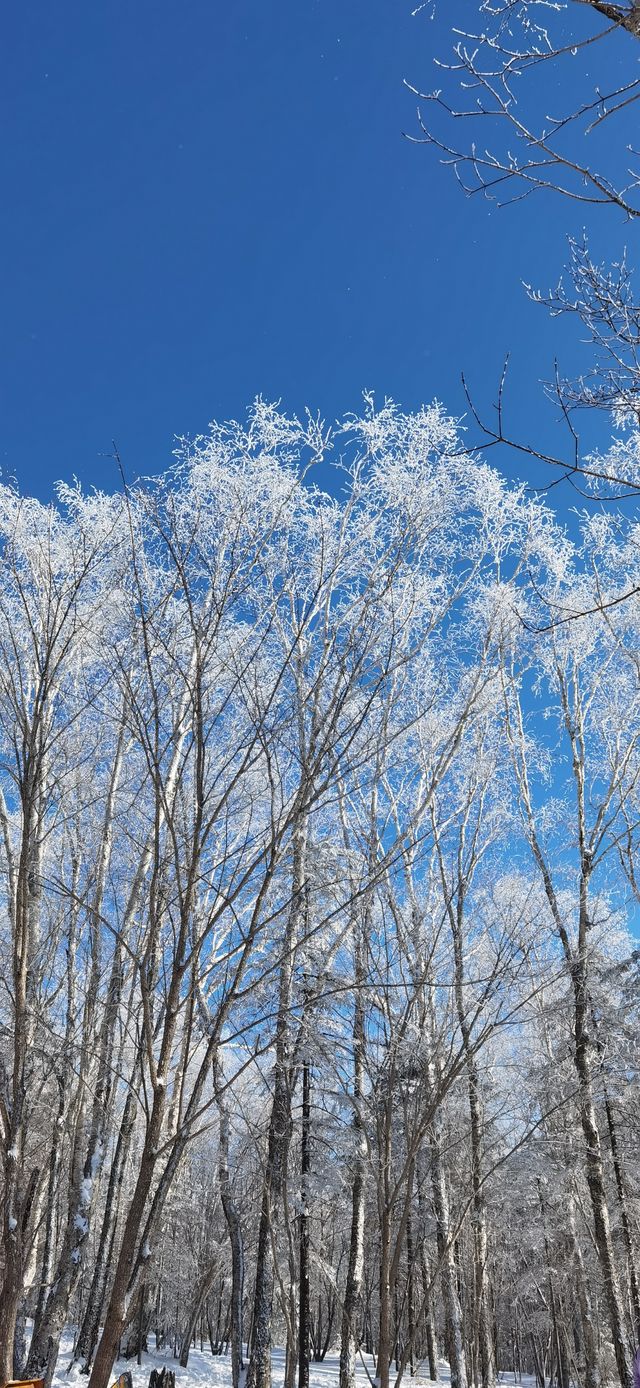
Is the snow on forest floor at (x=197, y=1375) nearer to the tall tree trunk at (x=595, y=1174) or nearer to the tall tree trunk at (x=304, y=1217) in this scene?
the tall tree trunk at (x=304, y=1217)

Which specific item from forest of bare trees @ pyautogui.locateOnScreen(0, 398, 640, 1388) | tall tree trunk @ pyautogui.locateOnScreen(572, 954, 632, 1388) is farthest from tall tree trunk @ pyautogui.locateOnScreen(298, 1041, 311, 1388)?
tall tree trunk @ pyautogui.locateOnScreen(572, 954, 632, 1388)

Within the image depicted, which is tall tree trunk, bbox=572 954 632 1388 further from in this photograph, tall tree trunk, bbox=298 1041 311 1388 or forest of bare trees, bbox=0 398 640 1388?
tall tree trunk, bbox=298 1041 311 1388

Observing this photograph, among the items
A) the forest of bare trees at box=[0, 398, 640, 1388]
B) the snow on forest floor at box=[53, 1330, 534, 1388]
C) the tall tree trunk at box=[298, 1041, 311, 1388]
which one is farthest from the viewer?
the snow on forest floor at box=[53, 1330, 534, 1388]

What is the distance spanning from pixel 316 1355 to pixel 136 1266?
33946mm

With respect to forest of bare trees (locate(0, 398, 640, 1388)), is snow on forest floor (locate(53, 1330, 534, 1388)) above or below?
below

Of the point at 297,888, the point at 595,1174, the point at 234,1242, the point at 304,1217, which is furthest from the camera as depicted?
the point at 234,1242

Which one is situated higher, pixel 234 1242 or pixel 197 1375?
pixel 234 1242

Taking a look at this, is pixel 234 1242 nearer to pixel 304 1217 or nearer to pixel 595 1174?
pixel 304 1217

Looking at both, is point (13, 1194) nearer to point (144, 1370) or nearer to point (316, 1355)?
point (144, 1370)

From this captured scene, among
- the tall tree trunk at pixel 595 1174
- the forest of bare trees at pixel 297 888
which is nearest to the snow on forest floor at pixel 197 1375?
the forest of bare trees at pixel 297 888

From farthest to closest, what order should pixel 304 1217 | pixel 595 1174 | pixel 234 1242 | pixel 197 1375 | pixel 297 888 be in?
pixel 197 1375, pixel 234 1242, pixel 304 1217, pixel 595 1174, pixel 297 888

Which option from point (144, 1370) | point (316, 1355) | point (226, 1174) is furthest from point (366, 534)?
point (316, 1355)

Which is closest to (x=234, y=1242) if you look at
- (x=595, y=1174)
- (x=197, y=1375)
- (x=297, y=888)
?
(x=595, y=1174)

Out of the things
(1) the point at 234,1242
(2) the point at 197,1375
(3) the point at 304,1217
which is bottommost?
(2) the point at 197,1375
